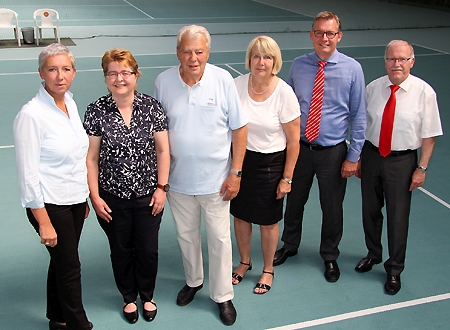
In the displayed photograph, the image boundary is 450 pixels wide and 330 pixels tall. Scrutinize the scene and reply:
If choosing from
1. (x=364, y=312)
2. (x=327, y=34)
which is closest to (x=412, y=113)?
(x=327, y=34)

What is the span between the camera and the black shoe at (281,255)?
5.00 meters

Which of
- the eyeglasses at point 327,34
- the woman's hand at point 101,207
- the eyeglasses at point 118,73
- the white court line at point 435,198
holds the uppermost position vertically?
the eyeglasses at point 327,34

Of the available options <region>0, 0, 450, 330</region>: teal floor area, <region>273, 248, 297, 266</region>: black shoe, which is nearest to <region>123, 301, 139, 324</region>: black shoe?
<region>0, 0, 450, 330</region>: teal floor area

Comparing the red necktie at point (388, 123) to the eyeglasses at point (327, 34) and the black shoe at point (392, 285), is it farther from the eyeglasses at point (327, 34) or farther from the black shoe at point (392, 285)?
the black shoe at point (392, 285)

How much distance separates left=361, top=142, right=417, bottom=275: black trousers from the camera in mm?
4395

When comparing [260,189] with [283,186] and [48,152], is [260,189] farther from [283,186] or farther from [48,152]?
[48,152]

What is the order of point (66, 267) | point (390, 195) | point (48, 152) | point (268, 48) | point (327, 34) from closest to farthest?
point (48, 152) → point (66, 267) → point (268, 48) → point (327, 34) → point (390, 195)

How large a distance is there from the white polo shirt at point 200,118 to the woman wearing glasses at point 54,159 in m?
0.63

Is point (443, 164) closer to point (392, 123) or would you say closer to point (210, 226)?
point (392, 123)

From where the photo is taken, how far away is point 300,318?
4.24 m

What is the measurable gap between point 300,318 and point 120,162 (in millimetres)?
1876

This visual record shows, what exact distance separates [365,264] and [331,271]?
0.34 m

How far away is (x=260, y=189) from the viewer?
4230 mm

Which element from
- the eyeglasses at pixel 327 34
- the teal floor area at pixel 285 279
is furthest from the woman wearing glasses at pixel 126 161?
the eyeglasses at pixel 327 34
